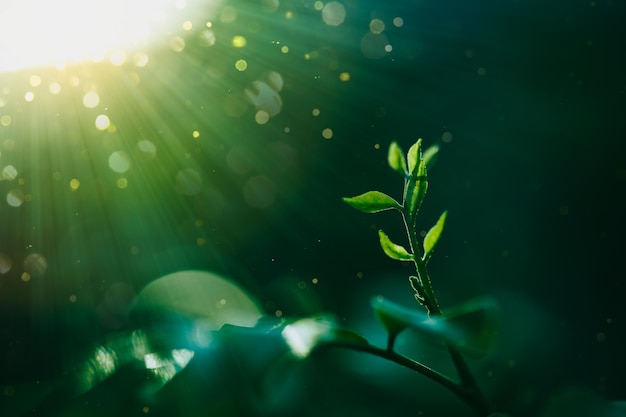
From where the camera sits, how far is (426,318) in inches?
12.4


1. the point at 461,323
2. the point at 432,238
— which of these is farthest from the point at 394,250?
the point at 461,323

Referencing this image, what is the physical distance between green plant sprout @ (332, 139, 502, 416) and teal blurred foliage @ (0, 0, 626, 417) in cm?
41

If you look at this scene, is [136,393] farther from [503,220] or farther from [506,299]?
[503,220]

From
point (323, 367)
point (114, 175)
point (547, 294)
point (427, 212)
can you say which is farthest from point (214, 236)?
point (323, 367)

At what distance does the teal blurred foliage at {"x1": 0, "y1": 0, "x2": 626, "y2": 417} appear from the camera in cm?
126

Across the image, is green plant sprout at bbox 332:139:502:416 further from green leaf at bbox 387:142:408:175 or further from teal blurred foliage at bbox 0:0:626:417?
teal blurred foliage at bbox 0:0:626:417

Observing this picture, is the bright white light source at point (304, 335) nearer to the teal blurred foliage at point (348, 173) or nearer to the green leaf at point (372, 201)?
the green leaf at point (372, 201)

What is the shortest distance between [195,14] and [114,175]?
0.74 m

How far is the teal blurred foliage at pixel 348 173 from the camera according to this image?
1264 millimetres

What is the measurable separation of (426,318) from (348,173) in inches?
51.5

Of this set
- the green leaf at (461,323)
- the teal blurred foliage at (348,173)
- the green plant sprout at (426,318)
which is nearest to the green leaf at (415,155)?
the green plant sprout at (426,318)

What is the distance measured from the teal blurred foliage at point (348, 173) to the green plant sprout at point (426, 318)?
408 millimetres

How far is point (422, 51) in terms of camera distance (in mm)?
1820

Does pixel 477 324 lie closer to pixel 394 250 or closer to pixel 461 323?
pixel 461 323
